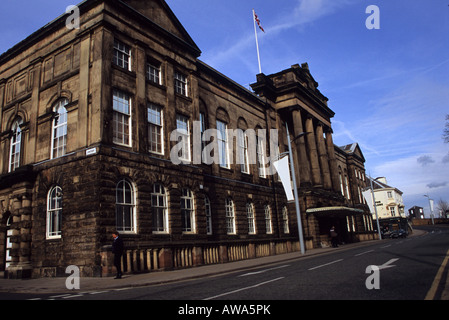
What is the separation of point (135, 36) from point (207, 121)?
870cm

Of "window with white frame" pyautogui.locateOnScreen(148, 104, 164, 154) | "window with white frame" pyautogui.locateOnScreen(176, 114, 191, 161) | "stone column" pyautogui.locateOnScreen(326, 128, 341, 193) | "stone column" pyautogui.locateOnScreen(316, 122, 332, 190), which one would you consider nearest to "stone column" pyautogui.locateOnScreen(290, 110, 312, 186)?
"stone column" pyautogui.locateOnScreen(316, 122, 332, 190)

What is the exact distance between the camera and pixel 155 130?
19.1m

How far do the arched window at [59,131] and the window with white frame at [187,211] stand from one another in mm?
6916

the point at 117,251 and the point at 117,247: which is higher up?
the point at 117,247

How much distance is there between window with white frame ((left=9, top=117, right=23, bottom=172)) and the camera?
67.3 ft

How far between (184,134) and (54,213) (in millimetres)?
8532

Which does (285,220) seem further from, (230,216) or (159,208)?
(159,208)

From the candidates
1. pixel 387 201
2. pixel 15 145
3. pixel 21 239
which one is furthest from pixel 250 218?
pixel 387 201

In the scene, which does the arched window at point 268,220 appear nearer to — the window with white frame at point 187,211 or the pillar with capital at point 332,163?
the window with white frame at point 187,211

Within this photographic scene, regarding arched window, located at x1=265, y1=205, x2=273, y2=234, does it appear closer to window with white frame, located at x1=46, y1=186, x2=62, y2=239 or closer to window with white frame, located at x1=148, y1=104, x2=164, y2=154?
window with white frame, located at x1=148, y1=104, x2=164, y2=154

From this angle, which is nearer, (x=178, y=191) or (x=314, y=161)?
(x=178, y=191)

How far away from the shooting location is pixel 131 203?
16.3m

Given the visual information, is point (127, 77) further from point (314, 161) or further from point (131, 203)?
point (314, 161)
